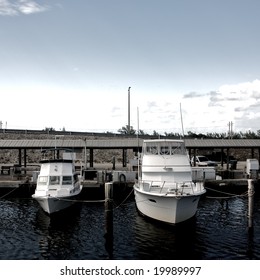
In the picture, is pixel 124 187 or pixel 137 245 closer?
pixel 137 245

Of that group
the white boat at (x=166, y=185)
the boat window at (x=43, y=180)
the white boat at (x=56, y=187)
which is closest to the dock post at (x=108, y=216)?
the white boat at (x=166, y=185)

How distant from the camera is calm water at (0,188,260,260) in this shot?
61.1 feet

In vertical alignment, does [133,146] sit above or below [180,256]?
above

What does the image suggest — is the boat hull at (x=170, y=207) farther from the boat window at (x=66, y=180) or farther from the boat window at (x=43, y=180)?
the boat window at (x=43, y=180)

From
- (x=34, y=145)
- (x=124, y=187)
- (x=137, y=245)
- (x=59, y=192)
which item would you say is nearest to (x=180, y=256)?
(x=137, y=245)

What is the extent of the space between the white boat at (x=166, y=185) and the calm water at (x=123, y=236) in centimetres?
90

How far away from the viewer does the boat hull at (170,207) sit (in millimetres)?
22812

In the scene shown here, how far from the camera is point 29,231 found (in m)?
23.0

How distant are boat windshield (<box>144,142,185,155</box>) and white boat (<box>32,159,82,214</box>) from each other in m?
6.89

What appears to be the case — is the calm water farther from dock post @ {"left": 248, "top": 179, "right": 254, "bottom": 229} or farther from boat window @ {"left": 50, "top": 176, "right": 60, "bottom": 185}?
boat window @ {"left": 50, "top": 176, "right": 60, "bottom": 185}

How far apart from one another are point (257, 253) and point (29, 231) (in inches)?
556

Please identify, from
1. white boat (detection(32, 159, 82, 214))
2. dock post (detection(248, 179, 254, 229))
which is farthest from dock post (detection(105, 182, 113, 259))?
dock post (detection(248, 179, 254, 229))

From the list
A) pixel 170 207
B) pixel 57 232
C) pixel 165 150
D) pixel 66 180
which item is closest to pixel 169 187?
pixel 170 207
